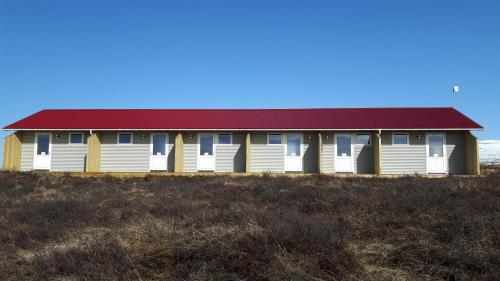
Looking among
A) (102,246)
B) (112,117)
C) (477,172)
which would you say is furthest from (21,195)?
(477,172)

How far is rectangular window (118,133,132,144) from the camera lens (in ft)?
76.9

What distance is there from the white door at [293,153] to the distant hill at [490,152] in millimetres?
20666

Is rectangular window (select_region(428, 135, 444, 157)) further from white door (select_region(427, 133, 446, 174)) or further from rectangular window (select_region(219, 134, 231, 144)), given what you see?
rectangular window (select_region(219, 134, 231, 144))

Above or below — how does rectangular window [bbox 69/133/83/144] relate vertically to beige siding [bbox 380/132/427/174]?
above

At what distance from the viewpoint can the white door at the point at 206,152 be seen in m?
22.9

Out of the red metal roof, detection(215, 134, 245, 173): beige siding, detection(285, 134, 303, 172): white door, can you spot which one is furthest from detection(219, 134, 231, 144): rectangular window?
detection(285, 134, 303, 172): white door

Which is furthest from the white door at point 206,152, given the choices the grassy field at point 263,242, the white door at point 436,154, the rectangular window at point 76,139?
the grassy field at point 263,242

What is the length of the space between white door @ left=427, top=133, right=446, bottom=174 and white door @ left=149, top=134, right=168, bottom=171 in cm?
1372

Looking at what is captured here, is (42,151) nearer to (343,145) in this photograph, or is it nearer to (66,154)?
(66,154)

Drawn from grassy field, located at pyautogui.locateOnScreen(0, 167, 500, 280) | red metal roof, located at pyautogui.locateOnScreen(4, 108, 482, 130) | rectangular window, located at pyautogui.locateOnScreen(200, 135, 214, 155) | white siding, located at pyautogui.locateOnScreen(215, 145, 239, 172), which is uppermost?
red metal roof, located at pyautogui.locateOnScreen(4, 108, 482, 130)

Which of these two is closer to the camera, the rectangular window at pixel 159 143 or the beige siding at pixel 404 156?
the beige siding at pixel 404 156

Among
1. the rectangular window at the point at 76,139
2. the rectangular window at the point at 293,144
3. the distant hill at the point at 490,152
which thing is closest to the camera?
the rectangular window at the point at 293,144

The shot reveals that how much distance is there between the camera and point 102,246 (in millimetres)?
6516

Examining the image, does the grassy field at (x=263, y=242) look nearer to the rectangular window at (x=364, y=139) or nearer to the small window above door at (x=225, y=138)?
the rectangular window at (x=364, y=139)
